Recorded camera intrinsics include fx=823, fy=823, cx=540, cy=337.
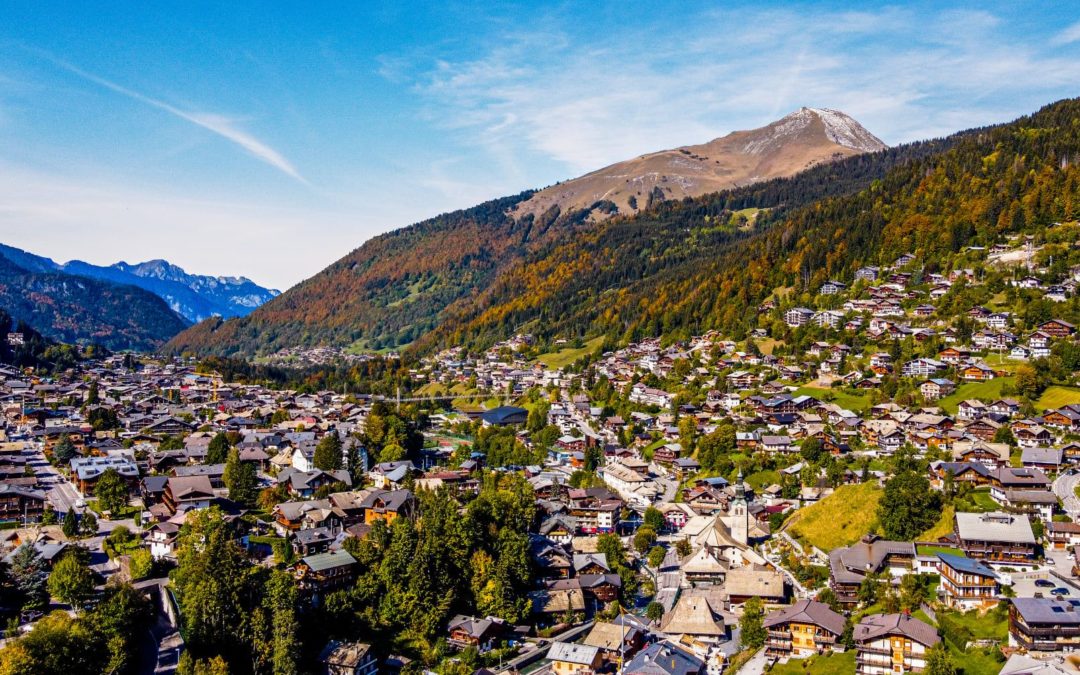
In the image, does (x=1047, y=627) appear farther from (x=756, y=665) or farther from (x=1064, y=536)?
(x=756, y=665)

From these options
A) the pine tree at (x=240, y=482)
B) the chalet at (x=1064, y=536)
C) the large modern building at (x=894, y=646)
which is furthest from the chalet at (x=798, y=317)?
the pine tree at (x=240, y=482)

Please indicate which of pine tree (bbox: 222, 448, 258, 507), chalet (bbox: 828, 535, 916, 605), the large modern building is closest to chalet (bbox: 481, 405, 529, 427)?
pine tree (bbox: 222, 448, 258, 507)

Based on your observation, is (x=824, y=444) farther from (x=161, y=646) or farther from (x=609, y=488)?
(x=161, y=646)

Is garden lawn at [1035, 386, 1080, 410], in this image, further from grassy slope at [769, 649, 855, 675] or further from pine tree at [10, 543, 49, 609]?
pine tree at [10, 543, 49, 609]

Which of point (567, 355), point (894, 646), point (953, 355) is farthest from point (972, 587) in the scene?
point (567, 355)

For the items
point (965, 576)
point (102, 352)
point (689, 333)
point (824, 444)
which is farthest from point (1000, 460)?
point (102, 352)

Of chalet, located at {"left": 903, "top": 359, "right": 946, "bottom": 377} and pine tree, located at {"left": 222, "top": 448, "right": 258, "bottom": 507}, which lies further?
chalet, located at {"left": 903, "top": 359, "right": 946, "bottom": 377}

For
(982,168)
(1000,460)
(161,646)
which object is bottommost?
(161,646)
